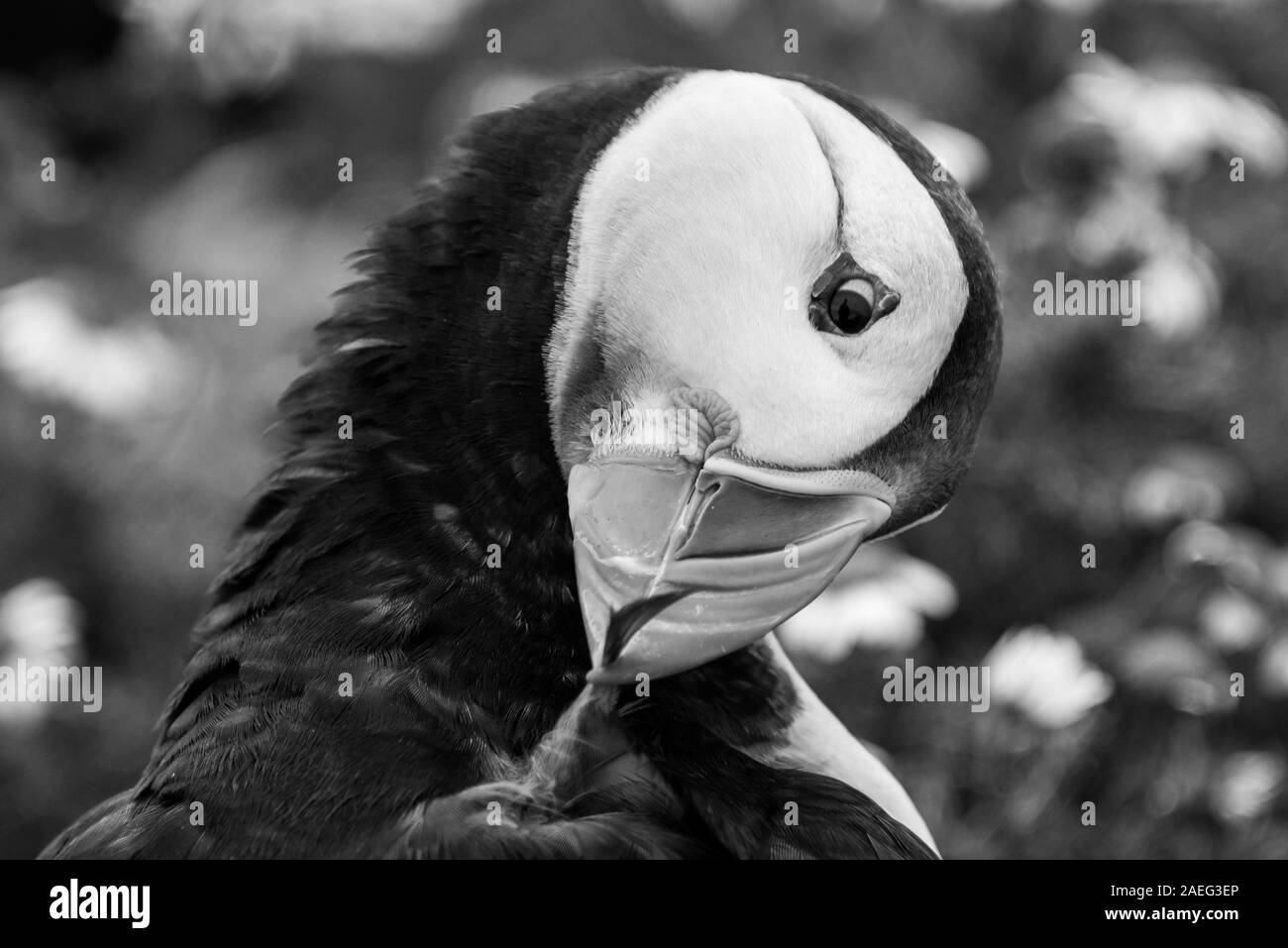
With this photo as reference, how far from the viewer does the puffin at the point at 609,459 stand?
161 centimetres

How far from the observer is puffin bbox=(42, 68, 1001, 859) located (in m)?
1.61

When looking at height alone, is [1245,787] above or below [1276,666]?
below

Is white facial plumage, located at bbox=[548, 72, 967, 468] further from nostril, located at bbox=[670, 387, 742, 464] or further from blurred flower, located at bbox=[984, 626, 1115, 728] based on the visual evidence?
blurred flower, located at bbox=[984, 626, 1115, 728]

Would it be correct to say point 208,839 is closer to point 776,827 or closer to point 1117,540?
point 776,827

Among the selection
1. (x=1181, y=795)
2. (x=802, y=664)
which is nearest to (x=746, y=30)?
(x=802, y=664)

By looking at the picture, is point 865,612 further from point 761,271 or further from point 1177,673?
point 761,271

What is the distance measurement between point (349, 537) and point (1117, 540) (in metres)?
2.56

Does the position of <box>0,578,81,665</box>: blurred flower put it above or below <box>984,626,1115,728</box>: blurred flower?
above

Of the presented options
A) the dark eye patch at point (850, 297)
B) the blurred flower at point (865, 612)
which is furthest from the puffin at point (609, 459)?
the blurred flower at point (865, 612)

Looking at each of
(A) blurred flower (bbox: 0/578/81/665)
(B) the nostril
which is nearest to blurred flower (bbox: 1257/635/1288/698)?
(B) the nostril

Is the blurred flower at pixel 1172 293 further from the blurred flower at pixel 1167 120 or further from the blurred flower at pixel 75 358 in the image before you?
the blurred flower at pixel 75 358

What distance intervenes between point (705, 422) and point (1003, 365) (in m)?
2.20

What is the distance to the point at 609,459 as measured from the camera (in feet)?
5.48

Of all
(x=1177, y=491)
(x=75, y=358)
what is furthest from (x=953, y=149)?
(x=75, y=358)
